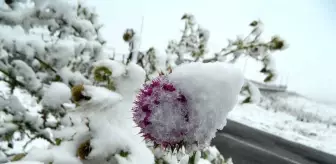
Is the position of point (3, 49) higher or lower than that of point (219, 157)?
higher

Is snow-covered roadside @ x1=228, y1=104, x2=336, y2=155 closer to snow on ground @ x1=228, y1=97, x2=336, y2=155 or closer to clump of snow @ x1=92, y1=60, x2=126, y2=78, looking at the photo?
snow on ground @ x1=228, y1=97, x2=336, y2=155

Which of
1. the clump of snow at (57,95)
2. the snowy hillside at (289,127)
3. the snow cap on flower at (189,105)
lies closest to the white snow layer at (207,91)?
the snow cap on flower at (189,105)

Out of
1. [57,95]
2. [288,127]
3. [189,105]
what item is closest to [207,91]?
[189,105]

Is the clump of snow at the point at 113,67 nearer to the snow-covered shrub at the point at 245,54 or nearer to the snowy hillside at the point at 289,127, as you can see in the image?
the snow-covered shrub at the point at 245,54

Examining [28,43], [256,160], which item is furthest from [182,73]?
[256,160]

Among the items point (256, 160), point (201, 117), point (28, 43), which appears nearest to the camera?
point (201, 117)

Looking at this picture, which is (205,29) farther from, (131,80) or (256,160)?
(256,160)

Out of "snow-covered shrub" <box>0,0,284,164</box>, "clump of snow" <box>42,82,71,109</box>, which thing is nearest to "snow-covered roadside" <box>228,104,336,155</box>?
"snow-covered shrub" <box>0,0,284,164</box>

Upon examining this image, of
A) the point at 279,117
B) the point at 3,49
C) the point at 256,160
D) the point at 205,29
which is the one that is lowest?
the point at 279,117

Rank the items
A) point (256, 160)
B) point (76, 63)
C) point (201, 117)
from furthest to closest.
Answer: point (256, 160)
point (76, 63)
point (201, 117)
